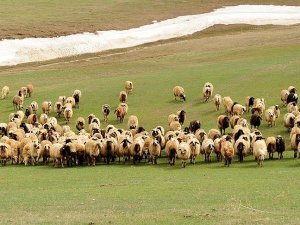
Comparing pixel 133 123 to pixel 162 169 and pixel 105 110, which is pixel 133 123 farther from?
pixel 162 169

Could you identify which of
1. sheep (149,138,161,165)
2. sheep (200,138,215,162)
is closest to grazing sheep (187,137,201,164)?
sheep (200,138,215,162)

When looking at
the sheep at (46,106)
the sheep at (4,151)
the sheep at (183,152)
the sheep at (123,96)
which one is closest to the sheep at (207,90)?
the sheep at (123,96)

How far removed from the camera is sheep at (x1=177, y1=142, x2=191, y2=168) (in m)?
25.2

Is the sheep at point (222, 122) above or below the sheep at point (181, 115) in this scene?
below

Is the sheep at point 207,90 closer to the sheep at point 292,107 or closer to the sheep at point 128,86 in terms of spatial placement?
the sheep at point 128,86

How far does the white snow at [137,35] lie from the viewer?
60.2m

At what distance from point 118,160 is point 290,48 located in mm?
25488

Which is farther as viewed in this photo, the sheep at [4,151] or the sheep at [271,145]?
the sheep at [4,151]

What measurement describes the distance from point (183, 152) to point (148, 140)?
2216 millimetres

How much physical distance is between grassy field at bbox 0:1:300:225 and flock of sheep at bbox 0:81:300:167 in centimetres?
59

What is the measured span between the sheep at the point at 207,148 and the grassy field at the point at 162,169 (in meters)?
0.48

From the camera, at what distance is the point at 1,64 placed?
56.3 meters

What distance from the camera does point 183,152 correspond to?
82.6ft

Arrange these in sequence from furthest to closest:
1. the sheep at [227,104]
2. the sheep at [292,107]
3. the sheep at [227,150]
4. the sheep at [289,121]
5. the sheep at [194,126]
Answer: the sheep at [227,104], the sheep at [292,107], the sheep at [194,126], the sheep at [289,121], the sheep at [227,150]
